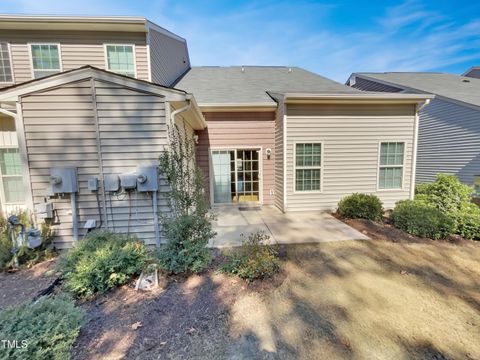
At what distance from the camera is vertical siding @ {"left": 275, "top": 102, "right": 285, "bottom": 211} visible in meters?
6.30

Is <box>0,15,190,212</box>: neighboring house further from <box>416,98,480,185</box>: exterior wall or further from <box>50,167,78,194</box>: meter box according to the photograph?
<box>416,98,480,185</box>: exterior wall

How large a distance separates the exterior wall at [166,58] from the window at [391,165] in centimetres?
752

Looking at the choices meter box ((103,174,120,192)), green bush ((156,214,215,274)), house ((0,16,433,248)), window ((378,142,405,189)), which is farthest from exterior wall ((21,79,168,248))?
window ((378,142,405,189))

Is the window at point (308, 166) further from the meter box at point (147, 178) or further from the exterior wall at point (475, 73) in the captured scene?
the exterior wall at point (475, 73)

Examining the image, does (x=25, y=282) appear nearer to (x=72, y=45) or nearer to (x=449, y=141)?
(x=72, y=45)

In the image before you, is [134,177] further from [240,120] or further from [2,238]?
[240,120]

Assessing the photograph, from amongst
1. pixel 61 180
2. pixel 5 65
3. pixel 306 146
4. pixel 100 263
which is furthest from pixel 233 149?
pixel 5 65

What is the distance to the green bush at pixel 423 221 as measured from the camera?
4.53 metres

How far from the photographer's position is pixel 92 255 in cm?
302

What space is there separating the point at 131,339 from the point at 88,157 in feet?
10.6

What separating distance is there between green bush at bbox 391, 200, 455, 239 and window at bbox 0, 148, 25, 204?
935cm

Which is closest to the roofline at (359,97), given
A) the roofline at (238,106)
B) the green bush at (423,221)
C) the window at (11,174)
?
the roofline at (238,106)

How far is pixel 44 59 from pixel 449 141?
569 inches

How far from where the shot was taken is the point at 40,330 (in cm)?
175
